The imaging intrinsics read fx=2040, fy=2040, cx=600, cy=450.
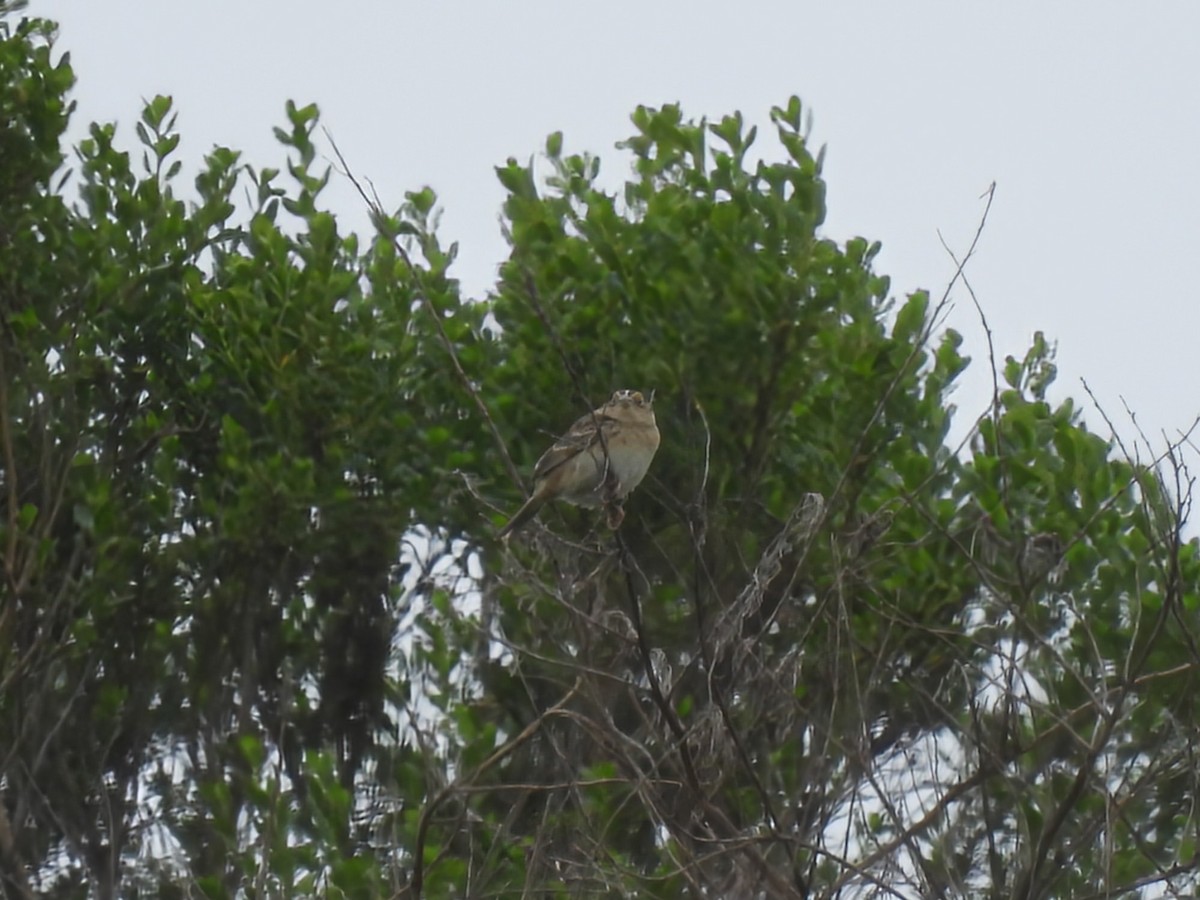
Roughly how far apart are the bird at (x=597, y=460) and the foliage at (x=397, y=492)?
0.20 metres

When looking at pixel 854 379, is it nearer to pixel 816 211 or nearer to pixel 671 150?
pixel 816 211

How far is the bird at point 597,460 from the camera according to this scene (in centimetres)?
775

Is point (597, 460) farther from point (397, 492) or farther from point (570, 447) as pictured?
point (397, 492)

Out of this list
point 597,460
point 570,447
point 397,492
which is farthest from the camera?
point 397,492

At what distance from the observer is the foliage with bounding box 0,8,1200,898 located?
27.2 ft

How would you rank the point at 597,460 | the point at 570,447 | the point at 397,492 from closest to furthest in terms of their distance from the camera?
the point at 597,460, the point at 570,447, the point at 397,492

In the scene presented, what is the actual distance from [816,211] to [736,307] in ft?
2.00

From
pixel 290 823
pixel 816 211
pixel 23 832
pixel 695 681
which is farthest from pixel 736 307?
pixel 23 832

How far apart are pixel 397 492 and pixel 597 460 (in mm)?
2293

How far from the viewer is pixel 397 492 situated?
32.1ft

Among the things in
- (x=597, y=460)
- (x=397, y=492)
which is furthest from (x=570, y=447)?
(x=397, y=492)

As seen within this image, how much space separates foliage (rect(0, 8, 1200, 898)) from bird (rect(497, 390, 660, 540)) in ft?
0.66

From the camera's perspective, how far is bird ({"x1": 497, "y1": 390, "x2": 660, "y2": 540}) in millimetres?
7754

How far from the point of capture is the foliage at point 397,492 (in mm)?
8305
